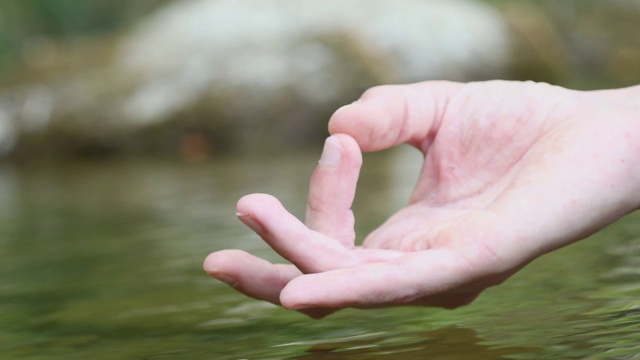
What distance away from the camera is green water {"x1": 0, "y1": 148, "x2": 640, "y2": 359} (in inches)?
49.6

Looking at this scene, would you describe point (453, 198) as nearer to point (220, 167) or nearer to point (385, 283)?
point (385, 283)

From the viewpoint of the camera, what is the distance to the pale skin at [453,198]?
1108mm

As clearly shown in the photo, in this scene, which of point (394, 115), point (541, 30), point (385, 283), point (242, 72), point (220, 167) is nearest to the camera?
point (385, 283)

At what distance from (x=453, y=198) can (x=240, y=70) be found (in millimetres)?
5016

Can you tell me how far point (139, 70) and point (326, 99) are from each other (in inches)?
52.4

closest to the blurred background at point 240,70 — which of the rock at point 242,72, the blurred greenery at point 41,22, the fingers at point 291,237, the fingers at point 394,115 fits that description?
the rock at point 242,72

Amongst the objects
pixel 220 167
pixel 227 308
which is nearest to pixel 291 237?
pixel 227 308

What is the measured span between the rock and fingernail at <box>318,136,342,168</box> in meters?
4.77

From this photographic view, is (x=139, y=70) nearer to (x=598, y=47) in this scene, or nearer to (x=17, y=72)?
(x=17, y=72)

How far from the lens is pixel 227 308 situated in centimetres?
164

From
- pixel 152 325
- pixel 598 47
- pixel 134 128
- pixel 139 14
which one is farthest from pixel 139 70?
pixel 598 47

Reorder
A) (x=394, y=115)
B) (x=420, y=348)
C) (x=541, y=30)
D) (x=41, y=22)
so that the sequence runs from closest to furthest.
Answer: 1. (x=420, y=348)
2. (x=394, y=115)
3. (x=541, y=30)
4. (x=41, y=22)

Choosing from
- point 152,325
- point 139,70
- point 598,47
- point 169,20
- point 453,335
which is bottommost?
point 453,335

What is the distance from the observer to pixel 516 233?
3.79ft
